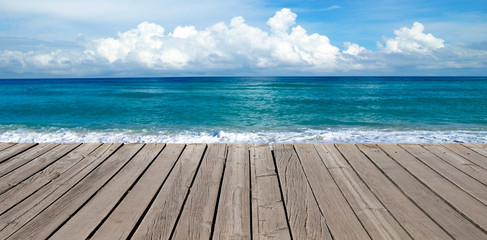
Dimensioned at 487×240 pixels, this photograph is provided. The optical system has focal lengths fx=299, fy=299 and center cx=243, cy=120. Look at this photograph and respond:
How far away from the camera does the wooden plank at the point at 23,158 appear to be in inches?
121

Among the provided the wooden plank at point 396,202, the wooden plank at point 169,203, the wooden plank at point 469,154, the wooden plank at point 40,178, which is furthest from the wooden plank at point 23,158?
the wooden plank at point 469,154

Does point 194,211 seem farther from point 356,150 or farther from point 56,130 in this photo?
point 56,130

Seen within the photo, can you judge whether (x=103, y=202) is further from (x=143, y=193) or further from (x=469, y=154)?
(x=469, y=154)

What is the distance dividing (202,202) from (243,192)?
1.18 ft

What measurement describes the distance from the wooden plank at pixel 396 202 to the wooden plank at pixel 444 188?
311mm

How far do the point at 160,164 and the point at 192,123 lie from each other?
10.2 m

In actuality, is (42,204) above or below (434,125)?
above

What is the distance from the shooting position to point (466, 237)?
1.82 meters

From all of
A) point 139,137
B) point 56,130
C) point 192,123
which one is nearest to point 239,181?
point 139,137

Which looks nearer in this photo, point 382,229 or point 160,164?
point 382,229

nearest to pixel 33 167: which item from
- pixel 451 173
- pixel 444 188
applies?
pixel 444 188

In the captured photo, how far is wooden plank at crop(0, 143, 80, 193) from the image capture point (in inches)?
107

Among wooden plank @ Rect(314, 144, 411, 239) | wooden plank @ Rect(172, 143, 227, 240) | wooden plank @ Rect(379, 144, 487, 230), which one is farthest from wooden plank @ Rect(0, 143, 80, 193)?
wooden plank @ Rect(379, 144, 487, 230)

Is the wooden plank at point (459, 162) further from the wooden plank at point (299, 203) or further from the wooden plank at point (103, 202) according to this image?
the wooden plank at point (103, 202)
